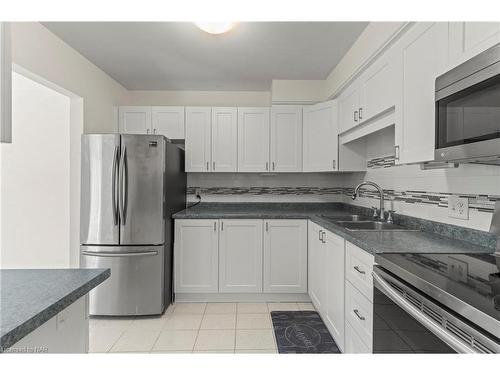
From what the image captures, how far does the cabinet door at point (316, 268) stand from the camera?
2.65 metres

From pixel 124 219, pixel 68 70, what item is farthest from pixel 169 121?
pixel 124 219

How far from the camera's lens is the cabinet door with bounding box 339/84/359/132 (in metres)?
2.71

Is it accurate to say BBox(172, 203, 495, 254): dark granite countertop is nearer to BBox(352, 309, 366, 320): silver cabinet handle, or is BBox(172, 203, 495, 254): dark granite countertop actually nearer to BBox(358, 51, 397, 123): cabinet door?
BBox(352, 309, 366, 320): silver cabinet handle

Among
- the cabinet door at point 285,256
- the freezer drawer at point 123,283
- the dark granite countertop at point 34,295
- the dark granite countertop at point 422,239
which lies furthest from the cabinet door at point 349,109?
the dark granite countertop at point 34,295

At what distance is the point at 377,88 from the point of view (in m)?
2.23

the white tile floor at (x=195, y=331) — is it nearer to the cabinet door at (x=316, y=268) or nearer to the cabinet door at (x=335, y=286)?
the cabinet door at (x=316, y=268)

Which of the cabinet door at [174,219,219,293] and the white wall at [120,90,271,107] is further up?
the white wall at [120,90,271,107]

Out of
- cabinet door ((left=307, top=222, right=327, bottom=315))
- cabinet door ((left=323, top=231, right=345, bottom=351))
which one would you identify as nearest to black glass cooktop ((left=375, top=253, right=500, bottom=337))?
cabinet door ((left=323, top=231, right=345, bottom=351))

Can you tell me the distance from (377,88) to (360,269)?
4.22ft

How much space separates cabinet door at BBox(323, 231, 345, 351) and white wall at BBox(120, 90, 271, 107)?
2128 mm

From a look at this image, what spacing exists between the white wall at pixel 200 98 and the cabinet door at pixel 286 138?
49cm

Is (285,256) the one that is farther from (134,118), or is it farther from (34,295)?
(34,295)
